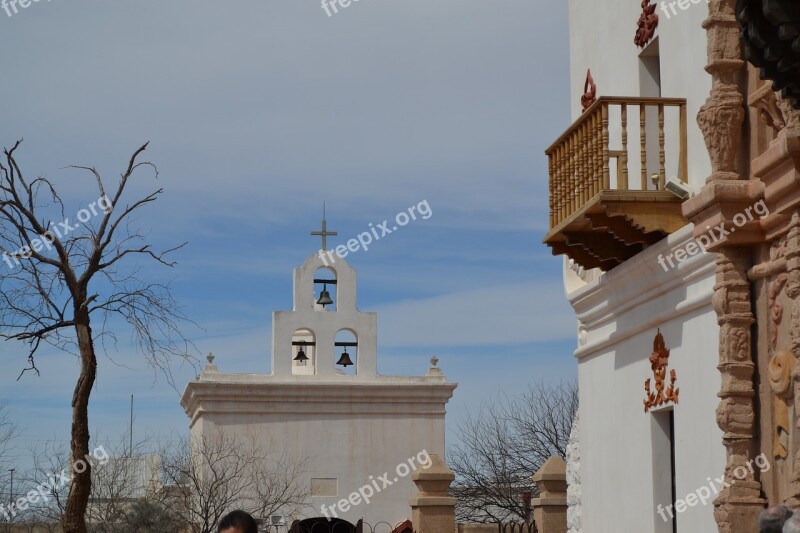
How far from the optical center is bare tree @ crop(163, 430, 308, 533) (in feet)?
88.7

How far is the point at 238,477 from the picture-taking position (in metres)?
28.3

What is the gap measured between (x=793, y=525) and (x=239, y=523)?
2354mm

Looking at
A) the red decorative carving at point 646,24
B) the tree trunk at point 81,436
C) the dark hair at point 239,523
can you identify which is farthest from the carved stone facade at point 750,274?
the tree trunk at point 81,436

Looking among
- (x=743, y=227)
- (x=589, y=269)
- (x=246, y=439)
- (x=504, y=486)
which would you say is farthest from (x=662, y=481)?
(x=504, y=486)

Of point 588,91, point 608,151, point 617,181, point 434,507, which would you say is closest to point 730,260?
point 608,151

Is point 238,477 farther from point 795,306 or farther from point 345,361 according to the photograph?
point 795,306

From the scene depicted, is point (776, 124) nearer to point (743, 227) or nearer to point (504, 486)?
point (743, 227)

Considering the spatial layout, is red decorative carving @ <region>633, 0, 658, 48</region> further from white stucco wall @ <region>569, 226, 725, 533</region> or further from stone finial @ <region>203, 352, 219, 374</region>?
stone finial @ <region>203, 352, 219, 374</region>

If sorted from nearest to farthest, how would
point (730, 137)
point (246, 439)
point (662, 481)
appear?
point (730, 137) → point (662, 481) → point (246, 439)

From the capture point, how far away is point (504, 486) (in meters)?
37.6

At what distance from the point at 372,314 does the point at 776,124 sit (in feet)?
69.3

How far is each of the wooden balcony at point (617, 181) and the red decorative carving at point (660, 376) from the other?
3.29ft

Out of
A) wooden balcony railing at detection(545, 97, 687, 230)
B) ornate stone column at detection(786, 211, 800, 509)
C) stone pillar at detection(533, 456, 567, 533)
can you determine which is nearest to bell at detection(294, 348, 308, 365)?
stone pillar at detection(533, 456, 567, 533)

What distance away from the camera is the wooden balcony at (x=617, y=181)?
12.1m
